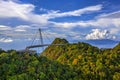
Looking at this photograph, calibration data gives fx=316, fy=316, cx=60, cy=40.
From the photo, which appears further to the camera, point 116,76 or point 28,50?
point 116,76

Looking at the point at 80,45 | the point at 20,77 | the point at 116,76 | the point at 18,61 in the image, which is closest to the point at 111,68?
the point at 116,76

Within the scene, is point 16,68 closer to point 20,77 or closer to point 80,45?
point 20,77

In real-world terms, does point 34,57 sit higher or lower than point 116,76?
higher

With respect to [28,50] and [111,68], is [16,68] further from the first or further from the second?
[111,68]

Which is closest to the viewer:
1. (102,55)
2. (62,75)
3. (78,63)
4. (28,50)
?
(62,75)

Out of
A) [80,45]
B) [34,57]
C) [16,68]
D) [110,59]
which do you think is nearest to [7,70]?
[16,68]

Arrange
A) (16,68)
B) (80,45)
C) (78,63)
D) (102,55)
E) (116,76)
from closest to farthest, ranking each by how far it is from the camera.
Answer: (16,68)
(116,76)
(78,63)
(102,55)
(80,45)
